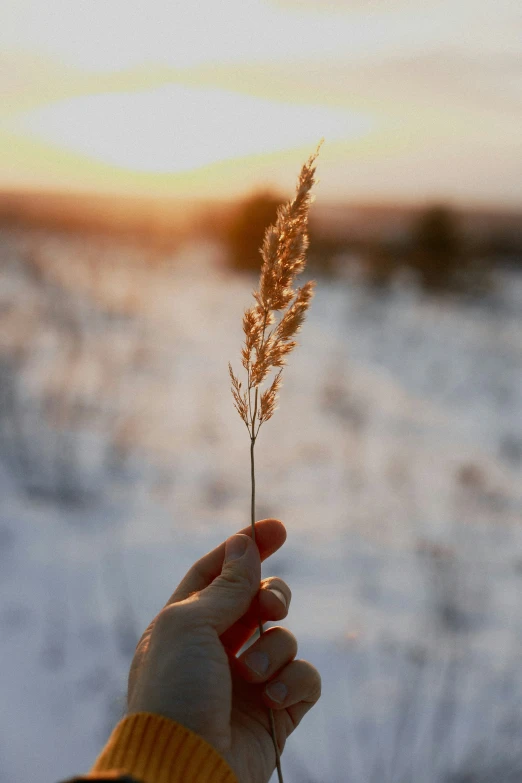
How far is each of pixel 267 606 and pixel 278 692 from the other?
222mm

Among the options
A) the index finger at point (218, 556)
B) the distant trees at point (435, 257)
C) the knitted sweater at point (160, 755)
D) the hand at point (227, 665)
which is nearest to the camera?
the knitted sweater at point (160, 755)

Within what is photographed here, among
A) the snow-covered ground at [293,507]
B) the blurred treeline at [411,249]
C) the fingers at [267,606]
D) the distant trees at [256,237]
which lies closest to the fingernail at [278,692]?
the fingers at [267,606]

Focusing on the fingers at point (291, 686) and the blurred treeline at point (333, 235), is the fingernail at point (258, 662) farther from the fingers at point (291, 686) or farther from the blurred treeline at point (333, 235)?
the blurred treeline at point (333, 235)

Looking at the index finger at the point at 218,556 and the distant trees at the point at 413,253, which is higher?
the distant trees at the point at 413,253

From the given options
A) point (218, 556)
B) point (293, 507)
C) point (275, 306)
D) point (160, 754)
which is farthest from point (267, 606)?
point (293, 507)

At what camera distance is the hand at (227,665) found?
4.92ft

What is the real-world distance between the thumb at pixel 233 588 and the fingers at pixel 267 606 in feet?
0.18

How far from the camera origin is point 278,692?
169 centimetres

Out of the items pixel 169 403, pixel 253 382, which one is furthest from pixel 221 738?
pixel 169 403

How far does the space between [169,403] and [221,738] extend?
5158 millimetres

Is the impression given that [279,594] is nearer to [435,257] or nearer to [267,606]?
[267,606]

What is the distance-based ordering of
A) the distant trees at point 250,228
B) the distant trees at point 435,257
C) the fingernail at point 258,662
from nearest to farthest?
1. the fingernail at point 258,662
2. the distant trees at point 250,228
3. the distant trees at point 435,257

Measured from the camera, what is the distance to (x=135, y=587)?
3.99 m

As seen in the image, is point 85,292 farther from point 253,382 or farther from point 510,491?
point 253,382
